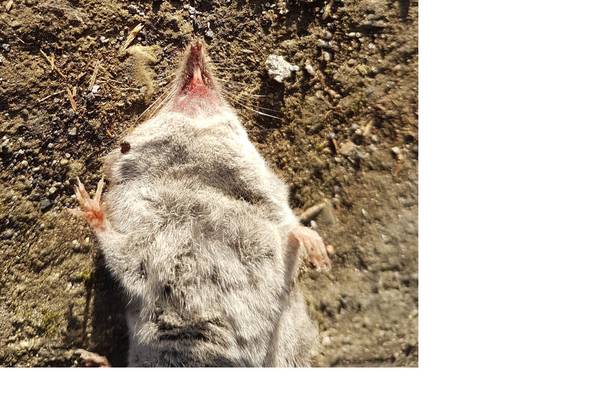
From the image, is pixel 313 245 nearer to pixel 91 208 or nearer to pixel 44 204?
pixel 91 208

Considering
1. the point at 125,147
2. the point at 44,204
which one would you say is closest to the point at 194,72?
the point at 125,147

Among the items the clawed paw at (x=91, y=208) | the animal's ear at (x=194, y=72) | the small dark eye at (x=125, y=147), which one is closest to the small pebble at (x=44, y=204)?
the clawed paw at (x=91, y=208)

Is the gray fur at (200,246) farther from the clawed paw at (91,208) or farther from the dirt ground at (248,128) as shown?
the dirt ground at (248,128)

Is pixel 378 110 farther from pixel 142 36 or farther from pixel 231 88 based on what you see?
pixel 142 36

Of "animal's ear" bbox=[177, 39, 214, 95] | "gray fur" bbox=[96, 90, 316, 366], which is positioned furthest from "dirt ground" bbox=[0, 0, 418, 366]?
"gray fur" bbox=[96, 90, 316, 366]

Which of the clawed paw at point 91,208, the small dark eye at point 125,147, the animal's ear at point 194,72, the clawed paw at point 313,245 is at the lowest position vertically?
the clawed paw at point 313,245

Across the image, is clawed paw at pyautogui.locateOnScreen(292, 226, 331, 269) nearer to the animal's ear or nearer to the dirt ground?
the dirt ground

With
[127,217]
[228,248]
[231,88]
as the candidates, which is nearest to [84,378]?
[127,217]
